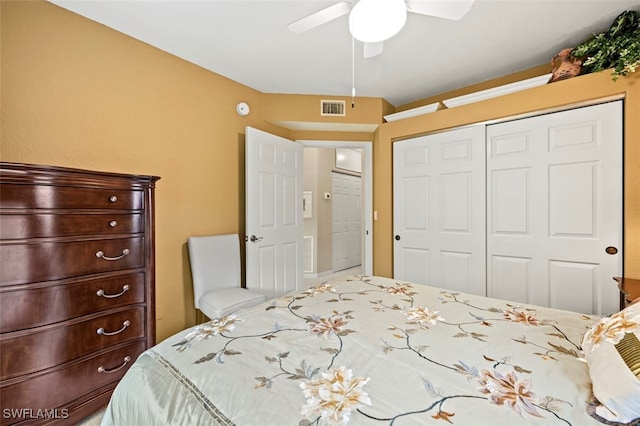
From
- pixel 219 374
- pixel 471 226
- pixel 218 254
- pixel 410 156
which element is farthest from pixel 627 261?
pixel 218 254

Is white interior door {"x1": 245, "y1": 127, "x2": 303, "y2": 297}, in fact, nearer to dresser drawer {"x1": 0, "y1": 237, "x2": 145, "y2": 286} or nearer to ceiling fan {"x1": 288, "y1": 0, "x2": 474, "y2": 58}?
dresser drawer {"x1": 0, "y1": 237, "x2": 145, "y2": 286}

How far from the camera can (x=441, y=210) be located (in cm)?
279

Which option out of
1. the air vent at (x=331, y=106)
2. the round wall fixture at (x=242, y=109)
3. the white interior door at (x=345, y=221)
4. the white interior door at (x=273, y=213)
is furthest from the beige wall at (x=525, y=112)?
the white interior door at (x=345, y=221)

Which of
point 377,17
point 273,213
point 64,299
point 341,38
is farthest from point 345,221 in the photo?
point 64,299

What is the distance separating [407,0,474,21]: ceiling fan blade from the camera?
1.27 metres

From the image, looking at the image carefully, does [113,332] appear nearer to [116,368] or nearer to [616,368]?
[116,368]

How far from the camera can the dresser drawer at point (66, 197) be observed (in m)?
1.26

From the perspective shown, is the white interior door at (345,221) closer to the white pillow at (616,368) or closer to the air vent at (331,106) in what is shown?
the air vent at (331,106)

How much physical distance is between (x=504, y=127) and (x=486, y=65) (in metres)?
0.60

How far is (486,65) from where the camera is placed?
2.50m

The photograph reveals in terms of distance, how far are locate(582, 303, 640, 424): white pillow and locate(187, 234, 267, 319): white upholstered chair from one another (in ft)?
6.55

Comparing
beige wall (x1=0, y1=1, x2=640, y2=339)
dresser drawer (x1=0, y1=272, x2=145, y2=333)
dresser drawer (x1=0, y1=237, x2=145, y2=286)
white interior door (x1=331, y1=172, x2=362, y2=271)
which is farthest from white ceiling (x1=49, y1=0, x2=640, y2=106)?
white interior door (x1=331, y1=172, x2=362, y2=271)

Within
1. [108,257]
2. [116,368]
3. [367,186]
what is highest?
[367,186]

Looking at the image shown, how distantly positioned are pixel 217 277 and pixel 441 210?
89.1 inches
